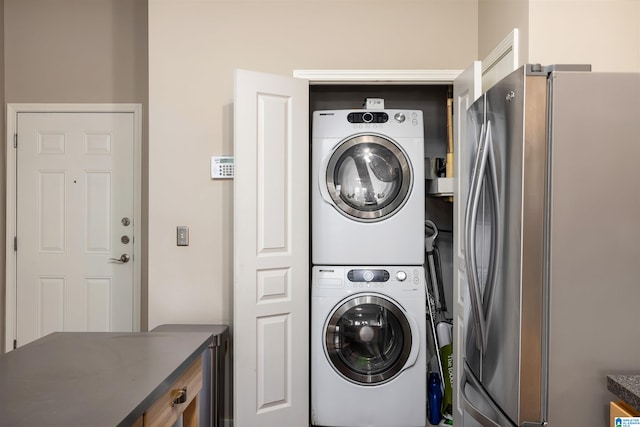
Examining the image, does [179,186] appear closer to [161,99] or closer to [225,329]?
[161,99]

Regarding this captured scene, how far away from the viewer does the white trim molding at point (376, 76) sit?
3009mm

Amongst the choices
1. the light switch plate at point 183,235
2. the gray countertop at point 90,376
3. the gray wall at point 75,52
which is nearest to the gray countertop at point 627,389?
the gray countertop at point 90,376

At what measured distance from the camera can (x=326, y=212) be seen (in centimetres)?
309

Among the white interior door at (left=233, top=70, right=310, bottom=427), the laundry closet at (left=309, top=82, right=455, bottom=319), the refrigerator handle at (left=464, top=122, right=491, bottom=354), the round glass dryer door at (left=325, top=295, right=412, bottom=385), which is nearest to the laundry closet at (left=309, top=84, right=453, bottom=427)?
the round glass dryer door at (left=325, top=295, right=412, bottom=385)

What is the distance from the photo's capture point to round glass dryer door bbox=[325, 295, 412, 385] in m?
3.04

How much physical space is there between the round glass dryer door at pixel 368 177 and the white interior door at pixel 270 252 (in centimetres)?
25

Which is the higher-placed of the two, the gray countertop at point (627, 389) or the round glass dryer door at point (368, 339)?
the gray countertop at point (627, 389)

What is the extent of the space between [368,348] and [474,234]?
4.60 ft

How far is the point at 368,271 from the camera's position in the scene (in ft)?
10.1

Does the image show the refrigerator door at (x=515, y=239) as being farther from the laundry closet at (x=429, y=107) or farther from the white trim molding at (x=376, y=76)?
the laundry closet at (x=429, y=107)

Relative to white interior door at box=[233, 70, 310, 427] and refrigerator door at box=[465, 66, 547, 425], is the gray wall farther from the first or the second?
refrigerator door at box=[465, 66, 547, 425]

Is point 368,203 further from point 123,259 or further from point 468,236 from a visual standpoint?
point 123,259

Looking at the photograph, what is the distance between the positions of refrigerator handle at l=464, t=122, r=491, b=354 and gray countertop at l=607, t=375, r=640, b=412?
0.51 metres

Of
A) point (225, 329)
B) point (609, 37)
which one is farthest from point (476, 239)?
point (225, 329)
